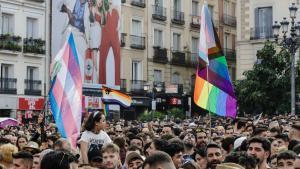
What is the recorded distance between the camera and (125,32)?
43312mm

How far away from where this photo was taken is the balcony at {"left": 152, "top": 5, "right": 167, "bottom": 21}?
45.4m

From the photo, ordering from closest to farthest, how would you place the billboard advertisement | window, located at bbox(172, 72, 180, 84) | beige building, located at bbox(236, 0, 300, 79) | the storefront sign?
the storefront sign, the billboard advertisement, beige building, located at bbox(236, 0, 300, 79), window, located at bbox(172, 72, 180, 84)

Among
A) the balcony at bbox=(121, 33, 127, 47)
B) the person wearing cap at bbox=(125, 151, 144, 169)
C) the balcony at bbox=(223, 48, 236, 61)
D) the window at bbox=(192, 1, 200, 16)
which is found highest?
the window at bbox=(192, 1, 200, 16)

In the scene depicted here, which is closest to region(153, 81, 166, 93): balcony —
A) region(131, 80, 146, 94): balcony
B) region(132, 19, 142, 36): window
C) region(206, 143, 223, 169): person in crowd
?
region(131, 80, 146, 94): balcony

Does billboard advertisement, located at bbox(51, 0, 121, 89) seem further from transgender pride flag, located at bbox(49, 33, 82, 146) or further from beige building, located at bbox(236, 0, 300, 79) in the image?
transgender pride flag, located at bbox(49, 33, 82, 146)

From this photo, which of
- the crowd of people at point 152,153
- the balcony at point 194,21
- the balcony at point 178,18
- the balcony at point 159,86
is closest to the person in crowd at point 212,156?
the crowd of people at point 152,153

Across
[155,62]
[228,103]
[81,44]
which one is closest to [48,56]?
[81,44]

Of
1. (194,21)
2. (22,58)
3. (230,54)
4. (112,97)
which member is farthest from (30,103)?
(230,54)

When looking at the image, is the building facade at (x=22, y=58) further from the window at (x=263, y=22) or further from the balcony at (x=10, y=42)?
the window at (x=263, y=22)

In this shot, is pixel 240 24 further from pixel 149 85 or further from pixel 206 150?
pixel 206 150

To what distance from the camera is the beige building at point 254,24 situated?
40591 millimetres

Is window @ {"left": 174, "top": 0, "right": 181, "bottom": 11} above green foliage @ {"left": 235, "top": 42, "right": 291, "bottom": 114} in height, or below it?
above

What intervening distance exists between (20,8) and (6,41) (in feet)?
7.76

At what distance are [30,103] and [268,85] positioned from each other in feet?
38.0
